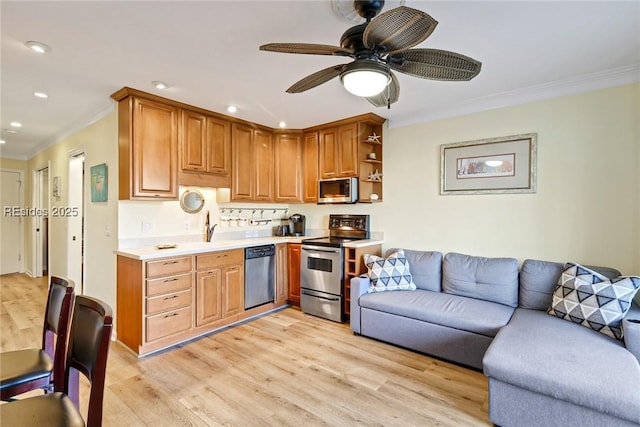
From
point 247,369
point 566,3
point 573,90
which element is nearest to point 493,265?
point 573,90

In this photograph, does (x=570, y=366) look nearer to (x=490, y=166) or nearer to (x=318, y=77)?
(x=490, y=166)

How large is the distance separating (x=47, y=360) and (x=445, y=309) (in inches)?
110

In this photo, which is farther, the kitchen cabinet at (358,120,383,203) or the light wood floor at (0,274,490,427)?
the kitchen cabinet at (358,120,383,203)

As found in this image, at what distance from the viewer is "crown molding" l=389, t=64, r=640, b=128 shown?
2609 millimetres

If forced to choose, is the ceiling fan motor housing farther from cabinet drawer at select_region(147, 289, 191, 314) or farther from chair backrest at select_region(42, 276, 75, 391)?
cabinet drawer at select_region(147, 289, 191, 314)

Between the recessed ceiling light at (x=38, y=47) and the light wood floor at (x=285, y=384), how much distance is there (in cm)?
248

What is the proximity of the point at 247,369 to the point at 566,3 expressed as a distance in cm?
329

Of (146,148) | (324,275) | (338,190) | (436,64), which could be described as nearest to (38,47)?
(146,148)

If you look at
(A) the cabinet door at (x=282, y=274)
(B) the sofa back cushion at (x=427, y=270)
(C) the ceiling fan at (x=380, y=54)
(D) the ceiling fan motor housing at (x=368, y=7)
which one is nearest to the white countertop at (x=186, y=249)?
(A) the cabinet door at (x=282, y=274)

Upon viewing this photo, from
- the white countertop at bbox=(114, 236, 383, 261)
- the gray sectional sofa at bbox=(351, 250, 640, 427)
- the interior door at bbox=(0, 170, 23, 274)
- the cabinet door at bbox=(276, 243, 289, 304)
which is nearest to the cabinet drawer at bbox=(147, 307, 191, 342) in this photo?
the white countertop at bbox=(114, 236, 383, 261)

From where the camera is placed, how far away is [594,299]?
2311 millimetres

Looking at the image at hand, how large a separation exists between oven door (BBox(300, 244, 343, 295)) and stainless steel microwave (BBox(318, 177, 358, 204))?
705mm

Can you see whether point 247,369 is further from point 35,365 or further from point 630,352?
point 630,352

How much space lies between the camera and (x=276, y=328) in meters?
3.50
